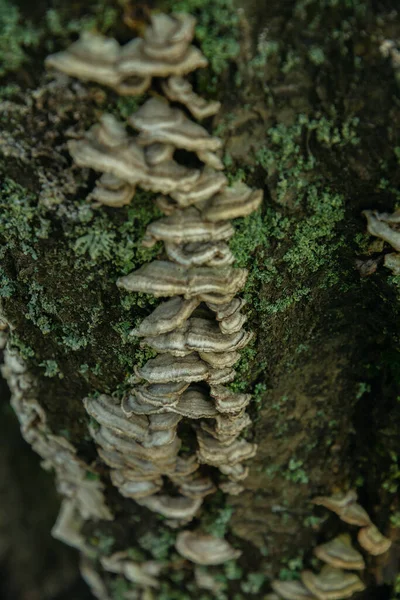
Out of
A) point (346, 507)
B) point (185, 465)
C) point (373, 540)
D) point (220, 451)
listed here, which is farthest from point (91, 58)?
point (373, 540)

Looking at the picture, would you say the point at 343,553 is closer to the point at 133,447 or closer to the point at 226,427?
the point at 226,427

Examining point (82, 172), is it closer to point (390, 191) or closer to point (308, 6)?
point (308, 6)

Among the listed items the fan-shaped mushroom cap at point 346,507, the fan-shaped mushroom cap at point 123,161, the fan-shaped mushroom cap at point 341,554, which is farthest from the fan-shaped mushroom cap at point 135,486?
the fan-shaped mushroom cap at point 123,161

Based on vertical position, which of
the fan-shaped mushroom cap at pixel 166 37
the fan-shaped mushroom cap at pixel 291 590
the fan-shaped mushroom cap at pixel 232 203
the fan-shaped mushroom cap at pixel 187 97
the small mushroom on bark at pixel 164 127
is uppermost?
the fan-shaped mushroom cap at pixel 166 37

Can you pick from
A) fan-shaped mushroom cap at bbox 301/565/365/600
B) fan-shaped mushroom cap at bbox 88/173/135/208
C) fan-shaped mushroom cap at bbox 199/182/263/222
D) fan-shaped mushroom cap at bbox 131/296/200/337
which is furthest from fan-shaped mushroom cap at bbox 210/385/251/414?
fan-shaped mushroom cap at bbox 301/565/365/600

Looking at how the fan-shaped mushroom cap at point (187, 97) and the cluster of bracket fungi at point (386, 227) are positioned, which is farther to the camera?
the cluster of bracket fungi at point (386, 227)

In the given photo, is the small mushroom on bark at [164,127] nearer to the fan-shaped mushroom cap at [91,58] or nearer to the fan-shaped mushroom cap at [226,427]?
the fan-shaped mushroom cap at [91,58]
